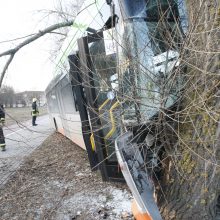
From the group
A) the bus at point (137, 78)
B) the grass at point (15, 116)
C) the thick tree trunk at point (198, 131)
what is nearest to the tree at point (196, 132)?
the thick tree trunk at point (198, 131)

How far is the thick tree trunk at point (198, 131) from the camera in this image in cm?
291

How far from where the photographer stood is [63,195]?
5.46 meters

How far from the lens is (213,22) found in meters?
2.90

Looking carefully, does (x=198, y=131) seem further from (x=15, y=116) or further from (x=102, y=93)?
(x=15, y=116)

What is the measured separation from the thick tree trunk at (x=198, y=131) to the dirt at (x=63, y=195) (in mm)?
1143

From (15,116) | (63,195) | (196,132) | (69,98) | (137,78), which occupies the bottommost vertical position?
(63,195)

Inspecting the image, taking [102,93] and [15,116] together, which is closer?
[102,93]

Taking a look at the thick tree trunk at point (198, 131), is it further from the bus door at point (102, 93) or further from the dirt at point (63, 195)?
the dirt at point (63, 195)

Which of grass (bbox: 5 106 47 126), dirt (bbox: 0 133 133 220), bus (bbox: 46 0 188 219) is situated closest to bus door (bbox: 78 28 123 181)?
bus (bbox: 46 0 188 219)

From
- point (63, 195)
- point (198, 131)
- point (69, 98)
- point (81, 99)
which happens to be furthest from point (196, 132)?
point (69, 98)

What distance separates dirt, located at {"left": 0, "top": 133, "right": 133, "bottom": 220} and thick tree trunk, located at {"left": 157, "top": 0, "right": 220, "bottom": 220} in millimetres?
1143

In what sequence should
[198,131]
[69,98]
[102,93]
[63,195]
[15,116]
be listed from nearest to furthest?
[198,131], [102,93], [63,195], [69,98], [15,116]

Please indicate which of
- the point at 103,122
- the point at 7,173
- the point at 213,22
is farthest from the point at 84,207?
the point at 7,173

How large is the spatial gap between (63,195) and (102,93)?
207cm
